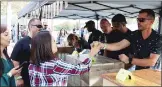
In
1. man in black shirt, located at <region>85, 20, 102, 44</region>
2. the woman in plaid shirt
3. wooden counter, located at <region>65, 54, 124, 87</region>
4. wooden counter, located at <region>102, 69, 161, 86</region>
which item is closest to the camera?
wooden counter, located at <region>102, 69, 161, 86</region>

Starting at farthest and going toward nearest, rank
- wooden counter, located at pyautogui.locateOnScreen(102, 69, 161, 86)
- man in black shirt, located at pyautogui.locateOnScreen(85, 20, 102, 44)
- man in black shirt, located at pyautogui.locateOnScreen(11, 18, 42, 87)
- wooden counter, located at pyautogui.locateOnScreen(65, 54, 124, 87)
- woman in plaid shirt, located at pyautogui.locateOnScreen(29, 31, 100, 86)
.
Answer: man in black shirt, located at pyautogui.locateOnScreen(85, 20, 102, 44), man in black shirt, located at pyautogui.locateOnScreen(11, 18, 42, 87), wooden counter, located at pyautogui.locateOnScreen(65, 54, 124, 87), woman in plaid shirt, located at pyautogui.locateOnScreen(29, 31, 100, 86), wooden counter, located at pyautogui.locateOnScreen(102, 69, 161, 86)

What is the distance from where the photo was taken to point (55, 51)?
4.23 ft

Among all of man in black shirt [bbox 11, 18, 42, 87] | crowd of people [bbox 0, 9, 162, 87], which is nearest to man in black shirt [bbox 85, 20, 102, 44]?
crowd of people [bbox 0, 9, 162, 87]

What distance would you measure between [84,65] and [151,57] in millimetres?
716

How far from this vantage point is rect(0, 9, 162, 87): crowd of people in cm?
121

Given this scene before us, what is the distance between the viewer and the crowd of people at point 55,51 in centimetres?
121

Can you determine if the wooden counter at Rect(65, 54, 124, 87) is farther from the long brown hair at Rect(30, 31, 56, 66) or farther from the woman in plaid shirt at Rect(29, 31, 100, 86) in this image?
the long brown hair at Rect(30, 31, 56, 66)

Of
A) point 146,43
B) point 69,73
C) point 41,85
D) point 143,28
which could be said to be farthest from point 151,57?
point 41,85

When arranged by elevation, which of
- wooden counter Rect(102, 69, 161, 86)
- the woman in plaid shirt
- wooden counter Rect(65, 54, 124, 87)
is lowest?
wooden counter Rect(65, 54, 124, 87)

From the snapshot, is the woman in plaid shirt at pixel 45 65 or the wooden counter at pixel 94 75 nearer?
the woman in plaid shirt at pixel 45 65

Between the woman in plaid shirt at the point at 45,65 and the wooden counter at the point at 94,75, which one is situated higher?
the woman in plaid shirt at the point at 45,65

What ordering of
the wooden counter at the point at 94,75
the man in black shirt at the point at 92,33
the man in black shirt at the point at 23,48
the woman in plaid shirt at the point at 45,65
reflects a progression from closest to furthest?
the woman in plaid shirt at the point at 45,65
the wooden counter at the point at 94,75
the man in black shirt at the point at 23,48
the man in black shirt at the point at 92,33

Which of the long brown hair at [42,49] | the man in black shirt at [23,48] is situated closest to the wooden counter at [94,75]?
the long brown hair at [42,49]

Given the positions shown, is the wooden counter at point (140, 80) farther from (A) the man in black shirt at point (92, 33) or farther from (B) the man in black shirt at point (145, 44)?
(A) the man in black shirt at point (92, 33)
